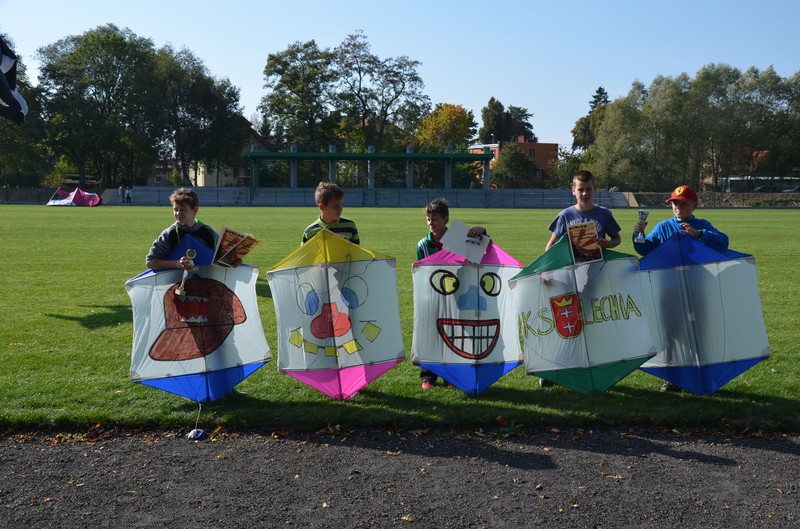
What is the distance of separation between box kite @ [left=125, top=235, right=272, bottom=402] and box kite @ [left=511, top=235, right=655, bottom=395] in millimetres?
2436

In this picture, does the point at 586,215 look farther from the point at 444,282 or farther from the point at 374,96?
the point at 374,96

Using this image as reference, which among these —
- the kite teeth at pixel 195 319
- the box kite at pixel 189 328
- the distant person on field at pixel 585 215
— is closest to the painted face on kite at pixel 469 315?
the distant person on field at pixel 585 215

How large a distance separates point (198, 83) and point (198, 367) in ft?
253

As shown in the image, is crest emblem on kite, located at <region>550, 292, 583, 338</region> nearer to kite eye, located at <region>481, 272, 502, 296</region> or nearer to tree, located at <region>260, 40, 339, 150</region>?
kite eye, located at <region>481, 272, 502, 296</region>

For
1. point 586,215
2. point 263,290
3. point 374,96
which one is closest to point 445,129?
point 374,96

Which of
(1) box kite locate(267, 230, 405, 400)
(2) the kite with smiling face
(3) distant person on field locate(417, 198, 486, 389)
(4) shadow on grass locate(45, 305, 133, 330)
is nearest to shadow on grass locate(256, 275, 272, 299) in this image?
(4) shadow on grass locate(45, 305, 133, 330)

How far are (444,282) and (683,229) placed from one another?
2.03 m

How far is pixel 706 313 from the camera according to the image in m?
5.81

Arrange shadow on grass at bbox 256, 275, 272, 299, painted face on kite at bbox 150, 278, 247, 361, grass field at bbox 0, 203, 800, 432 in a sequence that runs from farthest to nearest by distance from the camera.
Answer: shadow on grass at bbox 256, 275, 272, 299, painted face on kite at bbox 150, 278, 247, 361, grass field at bbox 0, 203, 800, 432

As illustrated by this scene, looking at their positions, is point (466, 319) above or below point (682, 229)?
below

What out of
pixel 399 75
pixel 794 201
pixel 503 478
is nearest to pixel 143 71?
pixel 399 75

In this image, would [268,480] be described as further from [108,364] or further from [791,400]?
[791,400]

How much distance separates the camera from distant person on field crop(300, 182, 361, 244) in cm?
600

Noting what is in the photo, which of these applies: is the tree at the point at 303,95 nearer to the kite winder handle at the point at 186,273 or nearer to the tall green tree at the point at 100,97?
the tall green tree at the point at 100,97
